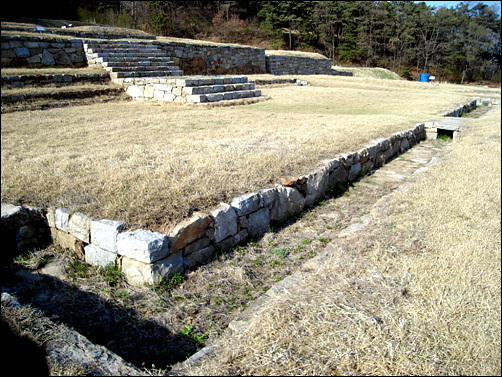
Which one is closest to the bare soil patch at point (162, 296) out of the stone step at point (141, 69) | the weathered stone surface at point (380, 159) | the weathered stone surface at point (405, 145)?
the weathered stone surface at point (380, 159)

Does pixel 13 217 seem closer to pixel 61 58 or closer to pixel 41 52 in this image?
pixel 41 52

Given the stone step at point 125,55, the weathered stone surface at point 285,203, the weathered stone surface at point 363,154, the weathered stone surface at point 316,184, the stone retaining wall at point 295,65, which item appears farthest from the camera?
the stone retaining wall at point 295,65

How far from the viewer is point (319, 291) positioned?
2342 millimetres

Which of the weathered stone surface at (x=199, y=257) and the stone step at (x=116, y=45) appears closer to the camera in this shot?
the weathered stone surface at (x=199, y=257)

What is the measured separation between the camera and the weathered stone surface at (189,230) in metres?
2.66

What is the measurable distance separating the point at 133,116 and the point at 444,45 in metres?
33.1

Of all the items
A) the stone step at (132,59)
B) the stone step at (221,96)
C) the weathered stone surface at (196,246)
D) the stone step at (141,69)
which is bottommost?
the weathered stone surface at (196,246)

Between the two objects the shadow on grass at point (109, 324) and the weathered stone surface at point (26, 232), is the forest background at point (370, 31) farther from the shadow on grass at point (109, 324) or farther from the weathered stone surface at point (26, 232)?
the shadow on grass at point (109, 324)

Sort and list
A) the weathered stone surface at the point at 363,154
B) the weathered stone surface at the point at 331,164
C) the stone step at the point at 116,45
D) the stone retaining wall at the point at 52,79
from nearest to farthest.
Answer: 1. the weathered stone surface at the point at 331,164
2. the weathered stone surface at the point at 363,154
3. the stone retaining wall at the point at 52,79
4. the stone step at the point at 116,45

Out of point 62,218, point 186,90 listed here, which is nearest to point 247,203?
point 62,218

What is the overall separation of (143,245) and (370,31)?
37616 millimetres

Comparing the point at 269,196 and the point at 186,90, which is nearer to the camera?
the point at 269,196

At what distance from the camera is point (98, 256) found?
2842mm

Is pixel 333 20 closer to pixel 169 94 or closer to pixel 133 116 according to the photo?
pixel 169 94
